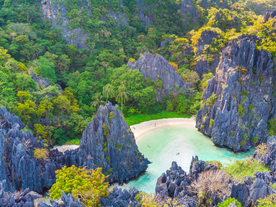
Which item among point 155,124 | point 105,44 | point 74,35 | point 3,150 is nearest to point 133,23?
point 105,44

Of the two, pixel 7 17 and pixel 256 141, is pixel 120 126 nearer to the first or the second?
pixel 256 141

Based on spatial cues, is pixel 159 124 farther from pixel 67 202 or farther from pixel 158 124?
pixel 67 202

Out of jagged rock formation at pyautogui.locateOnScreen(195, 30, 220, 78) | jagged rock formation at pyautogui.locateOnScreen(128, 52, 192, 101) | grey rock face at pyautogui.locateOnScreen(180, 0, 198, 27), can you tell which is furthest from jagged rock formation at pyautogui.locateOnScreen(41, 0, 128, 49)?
grey rock face at pyautogui.locateOnScreen(180, 0, 198, 27)

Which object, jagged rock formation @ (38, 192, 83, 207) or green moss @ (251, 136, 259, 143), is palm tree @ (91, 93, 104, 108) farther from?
green moss @ (251, 136, 259, 143)

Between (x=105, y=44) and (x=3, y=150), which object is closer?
(x=3, y=150)

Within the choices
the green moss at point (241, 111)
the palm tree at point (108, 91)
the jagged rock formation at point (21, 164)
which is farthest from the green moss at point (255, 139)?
the jagged rock formation at point (21, 164)

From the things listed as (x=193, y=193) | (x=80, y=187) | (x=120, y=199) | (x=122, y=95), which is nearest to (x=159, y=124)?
(x=122, y=95)
